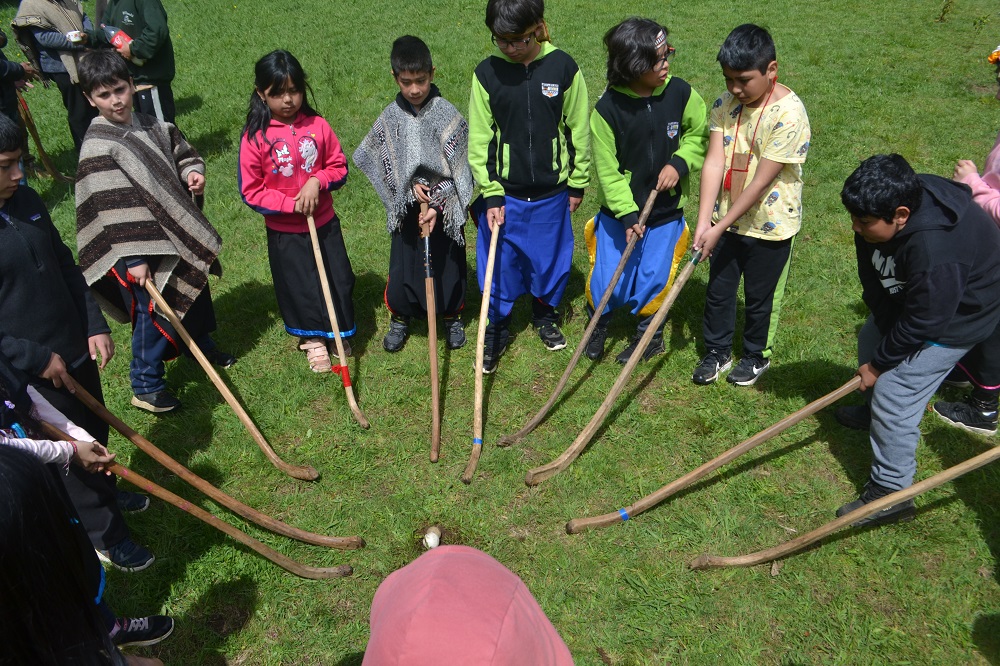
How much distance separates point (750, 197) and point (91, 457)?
3.40m

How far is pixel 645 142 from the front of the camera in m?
4.09

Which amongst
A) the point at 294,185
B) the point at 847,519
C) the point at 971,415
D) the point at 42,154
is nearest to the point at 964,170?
the point at 971,415

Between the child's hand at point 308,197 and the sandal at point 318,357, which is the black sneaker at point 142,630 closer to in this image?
the sandal at point 318,357

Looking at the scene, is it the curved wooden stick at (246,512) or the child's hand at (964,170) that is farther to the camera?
the child's hand at (964,170)

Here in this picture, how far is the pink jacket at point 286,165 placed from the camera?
13.8ft

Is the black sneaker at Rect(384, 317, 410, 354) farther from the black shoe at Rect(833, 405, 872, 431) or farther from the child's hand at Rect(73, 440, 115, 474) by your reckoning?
the black shoe at Rect(833, 405, 872, 431)

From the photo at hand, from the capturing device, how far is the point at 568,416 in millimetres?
4477

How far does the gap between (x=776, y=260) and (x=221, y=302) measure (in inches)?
165

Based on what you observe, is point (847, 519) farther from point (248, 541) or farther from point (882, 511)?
point (248, 541)

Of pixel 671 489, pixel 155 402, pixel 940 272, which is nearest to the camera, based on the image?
pixel 940 272

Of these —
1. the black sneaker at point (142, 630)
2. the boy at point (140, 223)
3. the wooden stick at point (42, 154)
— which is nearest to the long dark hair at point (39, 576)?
the black sneaker at point (142, 630)

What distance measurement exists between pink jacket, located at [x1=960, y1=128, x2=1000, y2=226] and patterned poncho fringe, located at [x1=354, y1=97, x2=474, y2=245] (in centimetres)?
281

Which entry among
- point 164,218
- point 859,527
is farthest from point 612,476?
point 164,218

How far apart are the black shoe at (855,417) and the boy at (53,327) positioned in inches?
159
